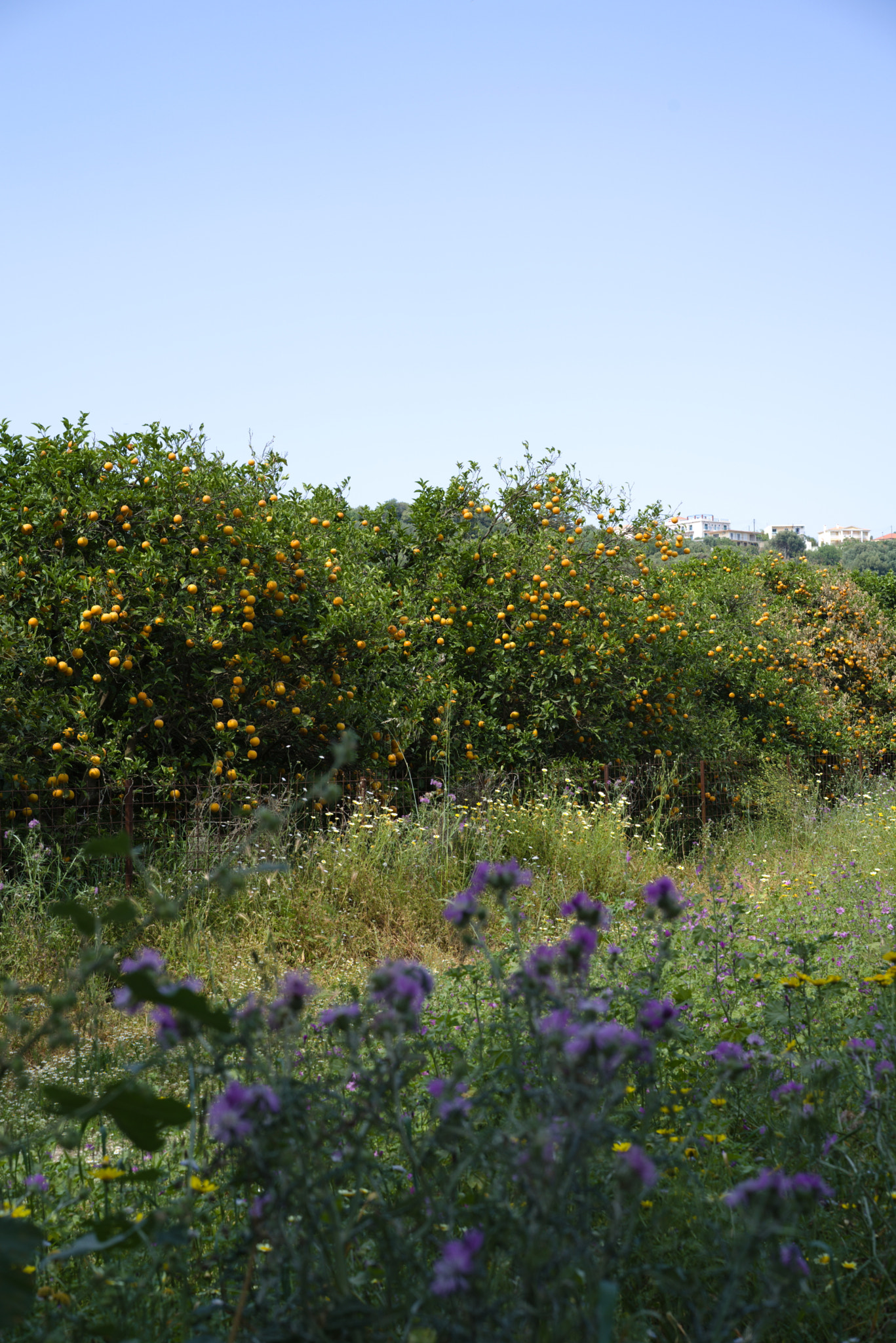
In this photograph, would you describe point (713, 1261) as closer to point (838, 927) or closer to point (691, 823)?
point (838, 927)

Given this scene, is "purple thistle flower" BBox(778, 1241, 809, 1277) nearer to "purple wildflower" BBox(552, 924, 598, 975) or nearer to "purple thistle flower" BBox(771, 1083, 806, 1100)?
"purple wildflower" BBox(552, 924, 598, 975)

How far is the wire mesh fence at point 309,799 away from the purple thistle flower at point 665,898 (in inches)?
86.0

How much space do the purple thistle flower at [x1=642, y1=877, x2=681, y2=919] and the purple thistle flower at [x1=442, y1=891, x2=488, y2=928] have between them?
244 millimetres

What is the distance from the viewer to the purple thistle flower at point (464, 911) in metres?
1.43

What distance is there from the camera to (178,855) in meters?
5.61

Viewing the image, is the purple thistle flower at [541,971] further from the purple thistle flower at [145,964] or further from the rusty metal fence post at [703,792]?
the rusty metal fence post at [703,792]

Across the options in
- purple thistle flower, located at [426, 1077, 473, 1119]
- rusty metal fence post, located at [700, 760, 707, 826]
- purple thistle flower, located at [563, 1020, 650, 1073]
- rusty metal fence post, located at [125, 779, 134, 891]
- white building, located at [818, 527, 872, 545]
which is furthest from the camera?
white building, located at [818, 527, 872, 545]

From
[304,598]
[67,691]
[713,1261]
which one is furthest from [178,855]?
[713,1261]

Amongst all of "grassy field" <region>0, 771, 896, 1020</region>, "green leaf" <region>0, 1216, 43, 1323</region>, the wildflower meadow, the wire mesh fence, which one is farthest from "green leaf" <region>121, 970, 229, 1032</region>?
"grassy field" <region>0, 771, 896, 1020</region>

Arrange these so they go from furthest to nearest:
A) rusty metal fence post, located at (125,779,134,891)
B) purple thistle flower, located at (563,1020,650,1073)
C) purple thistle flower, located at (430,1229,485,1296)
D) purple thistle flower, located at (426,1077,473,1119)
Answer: rusty metal fence post, located at (125,779,134,891), purple thistle flower, located at (426,1077,473,1119), purple thistle flower, located at (563,1020,650,1073), purple thistle flower, located at (430,1229,485,1296)

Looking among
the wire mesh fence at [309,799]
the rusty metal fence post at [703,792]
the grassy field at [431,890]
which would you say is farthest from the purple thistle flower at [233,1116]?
A: the rusty metal fence post at [703,792]

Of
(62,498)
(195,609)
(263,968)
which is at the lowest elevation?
(263,968)

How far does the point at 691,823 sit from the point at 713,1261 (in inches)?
300

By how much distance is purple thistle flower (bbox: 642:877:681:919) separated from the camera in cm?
138
